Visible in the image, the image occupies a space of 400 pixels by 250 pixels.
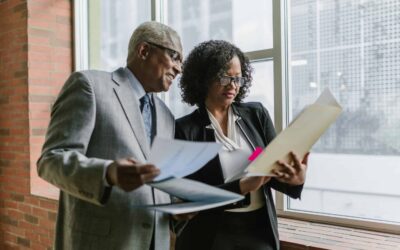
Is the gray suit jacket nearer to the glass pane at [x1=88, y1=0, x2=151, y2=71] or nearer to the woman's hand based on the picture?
the woman's hand

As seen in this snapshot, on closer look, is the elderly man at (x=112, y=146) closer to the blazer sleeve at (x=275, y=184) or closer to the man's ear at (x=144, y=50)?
the man's ear at (x=144, y=50)

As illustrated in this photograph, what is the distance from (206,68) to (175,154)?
0.84 metres

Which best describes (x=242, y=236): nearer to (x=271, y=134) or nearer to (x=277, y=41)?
(x=271, y=134)

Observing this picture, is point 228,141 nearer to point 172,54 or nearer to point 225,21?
point 172,54

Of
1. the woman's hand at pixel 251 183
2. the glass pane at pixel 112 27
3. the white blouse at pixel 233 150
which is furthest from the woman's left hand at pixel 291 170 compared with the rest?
the glass pane at pixel 112 27

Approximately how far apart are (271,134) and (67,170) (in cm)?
85

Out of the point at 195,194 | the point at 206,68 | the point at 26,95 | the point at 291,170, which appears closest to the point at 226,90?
the point at 206,68

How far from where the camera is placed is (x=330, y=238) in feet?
5.96

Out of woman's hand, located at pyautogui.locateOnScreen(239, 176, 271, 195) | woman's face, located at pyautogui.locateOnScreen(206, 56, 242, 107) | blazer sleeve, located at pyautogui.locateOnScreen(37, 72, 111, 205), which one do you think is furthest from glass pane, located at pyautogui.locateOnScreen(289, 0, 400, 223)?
blazer sleeve, located at pyautogui.locateOnScreen(37, 72, 111, 205)

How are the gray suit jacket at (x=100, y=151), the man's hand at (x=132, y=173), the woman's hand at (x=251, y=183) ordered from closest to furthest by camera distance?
1. the man's hand at (x=132, y=173)
2. the gray suit jacket at (x=100, y=151)
3. the woman's hand at (x=251, y=183)

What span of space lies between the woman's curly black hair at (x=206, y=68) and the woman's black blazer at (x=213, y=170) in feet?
0.37

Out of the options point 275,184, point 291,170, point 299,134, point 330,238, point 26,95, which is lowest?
point 330,238

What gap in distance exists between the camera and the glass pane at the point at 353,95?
188cm

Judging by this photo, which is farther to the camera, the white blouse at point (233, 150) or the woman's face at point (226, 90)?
the woman's face at point (226, 90)
